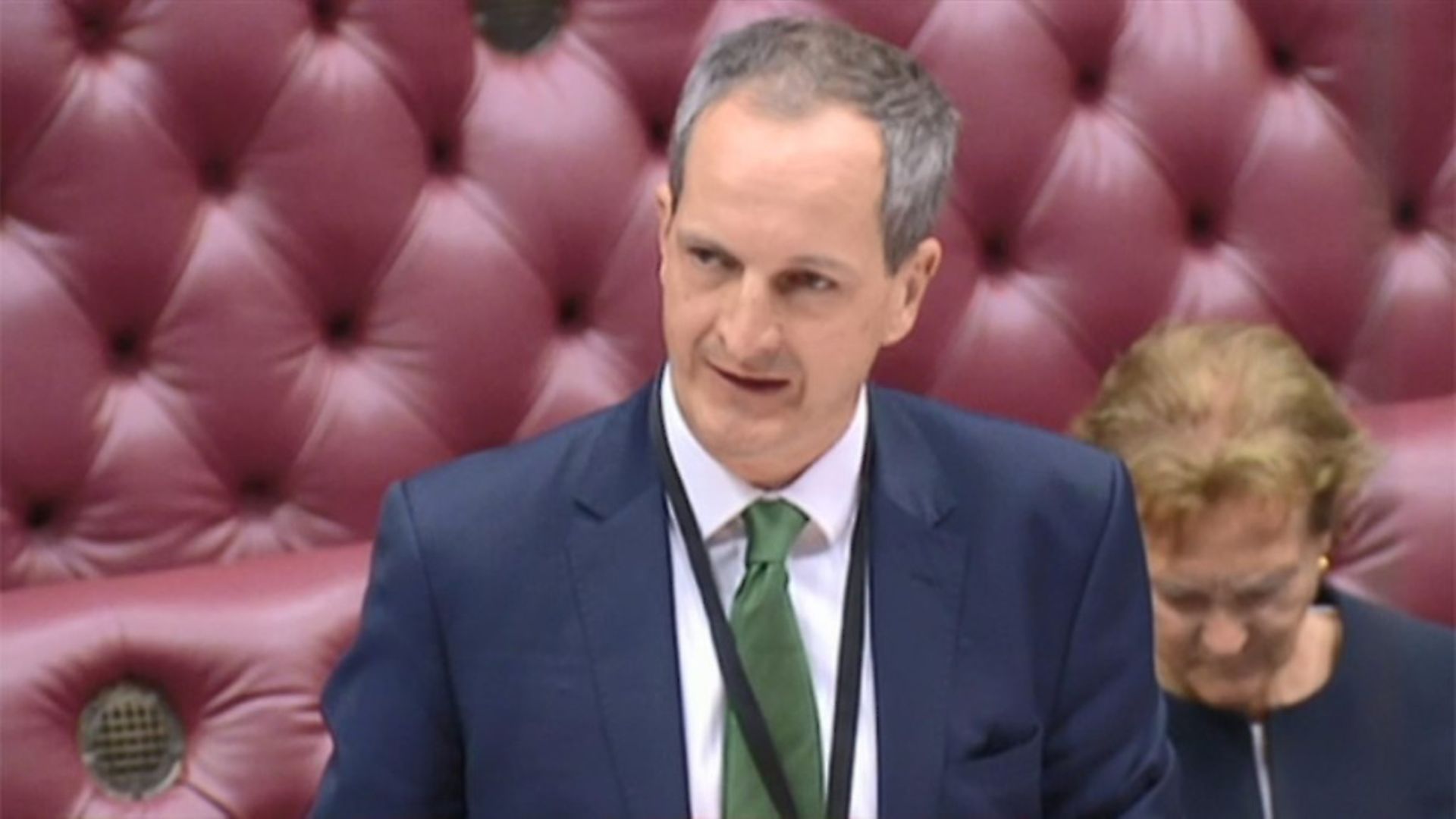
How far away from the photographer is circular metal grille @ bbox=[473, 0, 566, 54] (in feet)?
6.22

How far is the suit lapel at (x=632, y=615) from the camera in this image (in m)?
1.24

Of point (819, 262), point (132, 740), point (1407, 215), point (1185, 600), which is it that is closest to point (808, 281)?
point (819, 262)

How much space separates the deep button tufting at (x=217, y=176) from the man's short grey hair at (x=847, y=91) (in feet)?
2.24

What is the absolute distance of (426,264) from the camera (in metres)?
1.88

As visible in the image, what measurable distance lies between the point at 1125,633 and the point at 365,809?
406mm

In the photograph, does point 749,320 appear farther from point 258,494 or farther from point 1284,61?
point 1284,61

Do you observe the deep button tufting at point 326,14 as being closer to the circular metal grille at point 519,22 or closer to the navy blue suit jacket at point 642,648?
the circular metal grille at point 519,22

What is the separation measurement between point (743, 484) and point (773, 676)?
10 cm

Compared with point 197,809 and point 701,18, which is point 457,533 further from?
point 701,18

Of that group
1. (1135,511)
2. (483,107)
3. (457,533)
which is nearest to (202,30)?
(483,107)

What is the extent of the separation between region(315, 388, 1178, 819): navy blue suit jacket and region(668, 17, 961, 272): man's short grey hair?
15 centimetres

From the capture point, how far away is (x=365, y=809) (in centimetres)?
124

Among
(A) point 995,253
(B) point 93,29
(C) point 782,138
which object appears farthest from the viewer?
(A) point 995,253

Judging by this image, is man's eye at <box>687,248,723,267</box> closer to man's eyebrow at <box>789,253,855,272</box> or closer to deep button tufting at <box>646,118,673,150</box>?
man's eyebrow at <box>789,253,855,272</box>
